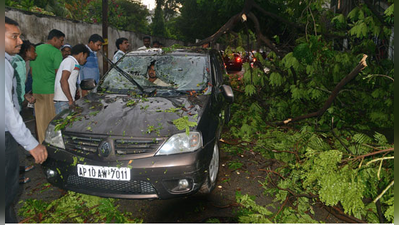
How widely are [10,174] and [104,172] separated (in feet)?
2.79

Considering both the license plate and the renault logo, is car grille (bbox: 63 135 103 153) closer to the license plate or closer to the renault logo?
the renault logo

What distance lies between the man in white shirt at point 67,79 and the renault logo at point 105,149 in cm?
188

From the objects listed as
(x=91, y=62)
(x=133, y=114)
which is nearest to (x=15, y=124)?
(x=133, y=114)

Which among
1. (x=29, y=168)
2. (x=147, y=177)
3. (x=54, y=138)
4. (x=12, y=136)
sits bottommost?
(x=29, y=168)

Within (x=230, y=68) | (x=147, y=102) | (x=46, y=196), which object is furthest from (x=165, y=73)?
(x=230, y=68)

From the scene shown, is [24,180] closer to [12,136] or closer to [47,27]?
[12,136]

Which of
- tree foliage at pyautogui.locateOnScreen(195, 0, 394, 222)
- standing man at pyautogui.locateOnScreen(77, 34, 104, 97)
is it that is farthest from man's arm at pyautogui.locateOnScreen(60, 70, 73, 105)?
tree foliage at pyautogui.locateOnScreen(195, 0, 394, 222)

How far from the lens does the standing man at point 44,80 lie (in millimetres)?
4773

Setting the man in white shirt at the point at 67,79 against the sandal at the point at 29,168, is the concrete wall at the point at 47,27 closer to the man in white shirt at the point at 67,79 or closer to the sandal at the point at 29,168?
the man in white shirt at the point at 67,79

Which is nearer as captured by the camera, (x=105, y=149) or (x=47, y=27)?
(x=105, y=149)

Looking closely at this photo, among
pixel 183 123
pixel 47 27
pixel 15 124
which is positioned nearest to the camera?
pixel 15 124

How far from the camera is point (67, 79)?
4.45m

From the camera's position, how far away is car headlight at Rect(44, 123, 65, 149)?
3.16m

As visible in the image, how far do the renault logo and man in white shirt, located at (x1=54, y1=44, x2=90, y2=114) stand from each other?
188 cm
